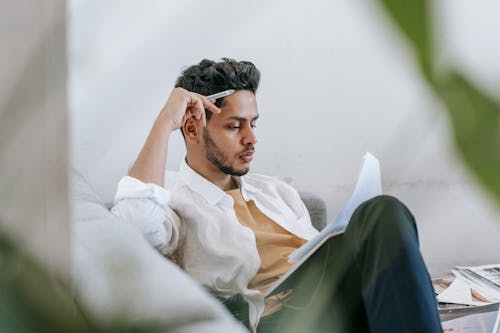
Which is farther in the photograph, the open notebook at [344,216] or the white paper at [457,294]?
the white paper at [457,294]

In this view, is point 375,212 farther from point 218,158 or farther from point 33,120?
point 33,120

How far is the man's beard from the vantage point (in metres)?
1.90

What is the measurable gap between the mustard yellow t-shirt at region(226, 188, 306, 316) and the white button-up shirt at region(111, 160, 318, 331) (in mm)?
19

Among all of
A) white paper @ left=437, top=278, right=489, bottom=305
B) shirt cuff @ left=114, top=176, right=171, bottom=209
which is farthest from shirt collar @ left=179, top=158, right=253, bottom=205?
white paper @ left=437, top=278, right=489, bottom=305

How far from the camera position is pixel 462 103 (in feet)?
0.21

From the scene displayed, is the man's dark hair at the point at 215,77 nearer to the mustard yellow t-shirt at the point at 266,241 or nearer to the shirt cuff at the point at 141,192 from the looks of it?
the mustard yellow t-shirt at the point at 266,241

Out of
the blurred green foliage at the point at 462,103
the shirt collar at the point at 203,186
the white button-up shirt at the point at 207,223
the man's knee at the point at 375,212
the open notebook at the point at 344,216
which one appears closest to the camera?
the blurred green foliage at the point at 462,103

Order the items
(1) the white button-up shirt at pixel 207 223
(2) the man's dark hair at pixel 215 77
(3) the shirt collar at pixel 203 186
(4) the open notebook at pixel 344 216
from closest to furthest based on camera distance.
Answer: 1. (4) the open notebook at pixel 344 216
2. (1) the white button-up shirt at pixel 207 223
3. (3) the shirt collar at pixel 203 186
4. (2) the man's dark hair at pixel 215 77

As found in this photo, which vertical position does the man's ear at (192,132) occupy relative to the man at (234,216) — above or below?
above

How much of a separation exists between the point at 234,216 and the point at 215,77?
1.33 feet

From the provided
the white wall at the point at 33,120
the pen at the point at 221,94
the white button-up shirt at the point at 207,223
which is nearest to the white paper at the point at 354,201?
the white button-up shirt at the point at 207,223

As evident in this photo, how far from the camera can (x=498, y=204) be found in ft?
0.23

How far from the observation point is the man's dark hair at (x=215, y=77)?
193 cm

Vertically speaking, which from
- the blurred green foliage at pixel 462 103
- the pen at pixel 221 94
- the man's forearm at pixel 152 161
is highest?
the blurred green foliage at pixel 462 103
